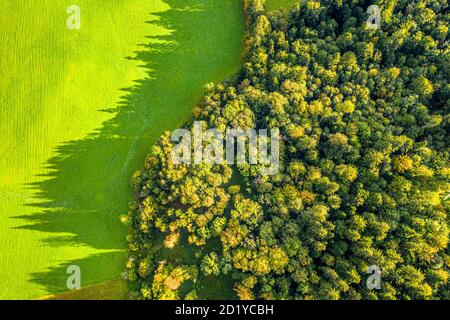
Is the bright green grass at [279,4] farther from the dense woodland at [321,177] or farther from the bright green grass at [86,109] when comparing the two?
the bright green grass at [86,109]

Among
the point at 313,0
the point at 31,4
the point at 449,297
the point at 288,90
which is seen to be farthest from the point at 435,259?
the point at 31,4

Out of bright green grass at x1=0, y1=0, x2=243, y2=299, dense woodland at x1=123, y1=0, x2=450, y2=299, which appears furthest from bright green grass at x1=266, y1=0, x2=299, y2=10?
bright green grass at x1=0, y1=0, x2=243, y2=299

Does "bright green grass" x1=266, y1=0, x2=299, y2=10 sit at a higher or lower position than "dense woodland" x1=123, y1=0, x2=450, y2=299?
higher

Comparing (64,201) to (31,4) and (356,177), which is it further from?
(356,177)

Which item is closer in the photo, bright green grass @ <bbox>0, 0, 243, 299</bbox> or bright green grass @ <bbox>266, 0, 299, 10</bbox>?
bright green grass @ <bbox>0, 0, 243, 299</bbox>

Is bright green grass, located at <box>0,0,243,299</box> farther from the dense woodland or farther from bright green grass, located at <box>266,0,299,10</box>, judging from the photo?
bright green grass, located at <box>266,0,299,10</box>

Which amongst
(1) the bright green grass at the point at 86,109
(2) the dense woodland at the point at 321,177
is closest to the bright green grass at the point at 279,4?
(2) the dense woodland at the point at 321,177

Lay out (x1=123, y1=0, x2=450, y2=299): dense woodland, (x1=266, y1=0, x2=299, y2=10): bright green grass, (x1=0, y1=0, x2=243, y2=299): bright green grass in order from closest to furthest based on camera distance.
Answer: (x1=123, y1=0, x2=450, y2=299): dense woodland
(x1=0, y1=0, x2=243, y2=299): bright green grass
(x1=266, y1=0, x2=299, y2=10): bright green grass
